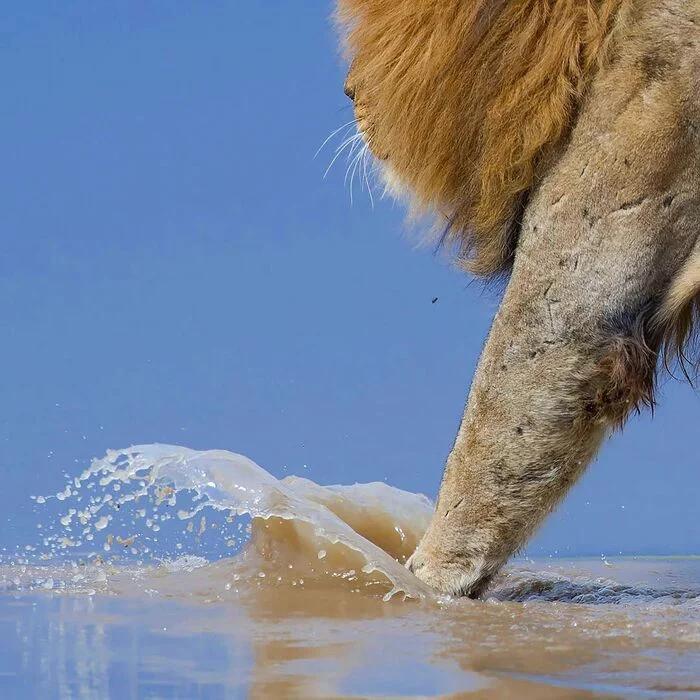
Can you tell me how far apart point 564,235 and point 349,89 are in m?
1.61

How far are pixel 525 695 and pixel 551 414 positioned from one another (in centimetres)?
224

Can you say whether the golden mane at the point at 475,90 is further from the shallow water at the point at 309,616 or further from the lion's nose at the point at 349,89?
the shallow water at the point at 309,616

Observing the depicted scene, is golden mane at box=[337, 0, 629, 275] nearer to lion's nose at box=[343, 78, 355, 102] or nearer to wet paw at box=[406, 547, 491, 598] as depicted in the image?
lion's nose at box=[343, 78, 355, 102]

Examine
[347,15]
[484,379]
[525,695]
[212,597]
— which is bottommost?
[525,695]

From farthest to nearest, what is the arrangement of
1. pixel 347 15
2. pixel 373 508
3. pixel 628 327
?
pixel 373 508, pixel 347 15, pixel 628 327

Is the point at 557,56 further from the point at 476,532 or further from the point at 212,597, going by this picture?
the point at 212,597

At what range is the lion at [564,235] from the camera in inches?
165

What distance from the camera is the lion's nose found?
5.34 meters

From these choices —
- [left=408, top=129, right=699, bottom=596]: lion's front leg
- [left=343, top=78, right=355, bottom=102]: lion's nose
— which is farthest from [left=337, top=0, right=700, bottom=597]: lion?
[left=343, top=78, right=355, bottom=102]: lion's nose

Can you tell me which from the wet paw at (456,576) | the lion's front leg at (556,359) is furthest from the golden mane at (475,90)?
the wet paw at (456,576)

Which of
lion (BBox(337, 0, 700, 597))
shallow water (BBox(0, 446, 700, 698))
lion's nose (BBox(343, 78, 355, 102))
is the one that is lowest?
shallow water (BBox(0, 446, 700, 698))

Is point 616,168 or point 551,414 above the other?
point 616,168

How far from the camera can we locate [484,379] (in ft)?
14.4

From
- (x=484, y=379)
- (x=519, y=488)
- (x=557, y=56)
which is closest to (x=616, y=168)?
(x=557, y=56)
